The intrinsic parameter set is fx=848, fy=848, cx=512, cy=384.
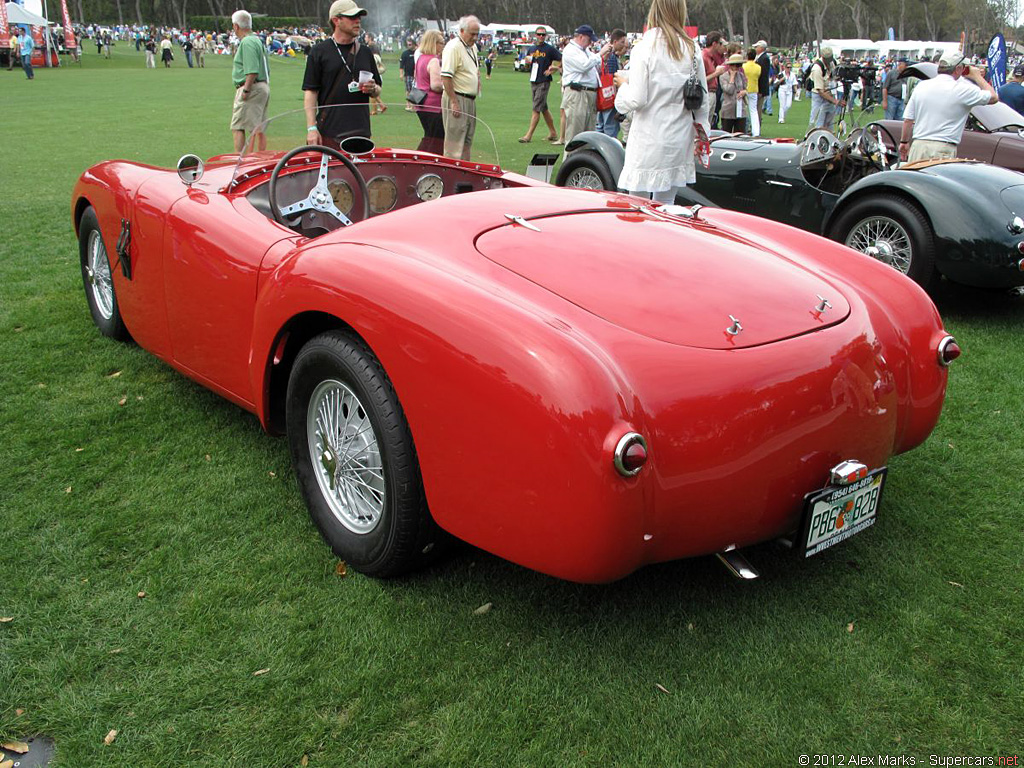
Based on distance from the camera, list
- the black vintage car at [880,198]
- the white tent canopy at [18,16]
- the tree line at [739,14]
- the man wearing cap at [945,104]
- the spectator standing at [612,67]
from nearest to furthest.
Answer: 1. the black vintage car at [880,198]
2. the man wearing cap at [945,104]
3. the spectator standing at [612,67]
4. the white tent canopy at [18,16]
5. the tree line at [739,14]

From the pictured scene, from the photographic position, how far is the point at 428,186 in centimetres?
397

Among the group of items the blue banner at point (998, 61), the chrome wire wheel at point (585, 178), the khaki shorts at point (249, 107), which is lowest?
the chrome wire wheel at point (585, 178)

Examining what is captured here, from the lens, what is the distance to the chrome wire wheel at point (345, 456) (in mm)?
2678

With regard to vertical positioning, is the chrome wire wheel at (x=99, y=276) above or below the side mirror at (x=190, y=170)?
below

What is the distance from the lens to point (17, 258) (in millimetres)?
6453

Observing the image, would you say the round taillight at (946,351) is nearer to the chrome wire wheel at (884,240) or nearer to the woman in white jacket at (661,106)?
the chrome wire wheel at (884,240)

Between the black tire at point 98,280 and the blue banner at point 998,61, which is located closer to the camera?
the black tire at point 98,280

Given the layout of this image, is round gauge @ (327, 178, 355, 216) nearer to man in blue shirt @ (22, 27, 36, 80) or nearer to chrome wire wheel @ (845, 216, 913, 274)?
chrome wire wheel @ (845, 216, 913, 274)

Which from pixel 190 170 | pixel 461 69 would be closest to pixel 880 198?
pixel 190 170

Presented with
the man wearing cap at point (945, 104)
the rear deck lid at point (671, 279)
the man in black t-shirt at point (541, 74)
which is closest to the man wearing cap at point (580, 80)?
the man in black t-shirt at point (541, 74)

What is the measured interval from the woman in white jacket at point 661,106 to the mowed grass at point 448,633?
2624mm

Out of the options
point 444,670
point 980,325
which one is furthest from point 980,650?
point 980,325

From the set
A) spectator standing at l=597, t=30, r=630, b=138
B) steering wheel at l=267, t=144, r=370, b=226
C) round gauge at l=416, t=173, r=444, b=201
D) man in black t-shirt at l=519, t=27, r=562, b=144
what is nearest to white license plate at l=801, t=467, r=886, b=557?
steering wheel at l=267, t=144, r=370, b=226

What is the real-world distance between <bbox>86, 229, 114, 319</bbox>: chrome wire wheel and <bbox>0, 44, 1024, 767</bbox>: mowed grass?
3.34 ft
